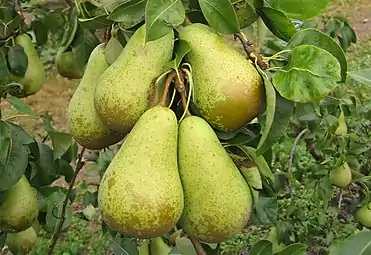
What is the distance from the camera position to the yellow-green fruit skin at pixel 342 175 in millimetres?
2287

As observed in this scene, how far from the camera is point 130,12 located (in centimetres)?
101

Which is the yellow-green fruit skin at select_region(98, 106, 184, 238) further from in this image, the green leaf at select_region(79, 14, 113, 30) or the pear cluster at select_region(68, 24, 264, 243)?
the green leaf at select_region(79, 14, 113, 30)

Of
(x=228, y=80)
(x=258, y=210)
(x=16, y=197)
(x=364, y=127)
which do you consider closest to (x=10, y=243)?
(x=16, y=197)

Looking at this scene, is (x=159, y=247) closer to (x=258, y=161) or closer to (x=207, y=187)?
(x=258, y=161)

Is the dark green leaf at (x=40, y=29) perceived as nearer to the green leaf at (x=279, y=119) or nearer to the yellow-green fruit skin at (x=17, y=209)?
the yellow-green fruit skin at (x=17, y=209)

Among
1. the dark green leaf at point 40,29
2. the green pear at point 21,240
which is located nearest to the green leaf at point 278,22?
the dark green leaf at point 40,29

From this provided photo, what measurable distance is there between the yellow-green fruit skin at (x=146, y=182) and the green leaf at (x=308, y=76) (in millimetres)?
163

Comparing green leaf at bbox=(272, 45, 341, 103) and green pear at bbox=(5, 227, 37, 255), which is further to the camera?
green pear at bbox=(5, 227, 37, 255)

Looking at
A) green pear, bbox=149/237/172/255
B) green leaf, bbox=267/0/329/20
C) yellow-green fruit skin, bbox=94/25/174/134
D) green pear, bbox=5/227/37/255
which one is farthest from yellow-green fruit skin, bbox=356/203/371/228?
yellow-green fruit skin, bbox=94/25/174/134

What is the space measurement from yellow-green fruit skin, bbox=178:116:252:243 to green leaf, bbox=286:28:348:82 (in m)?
0.18

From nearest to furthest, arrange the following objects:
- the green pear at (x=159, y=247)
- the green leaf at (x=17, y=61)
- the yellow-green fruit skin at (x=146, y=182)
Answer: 1. the yellow-green fruit skin at (x=146, y=182)
2. the green pear at (x=159, y=247)
3. the green leaf at (x=17, y=61)

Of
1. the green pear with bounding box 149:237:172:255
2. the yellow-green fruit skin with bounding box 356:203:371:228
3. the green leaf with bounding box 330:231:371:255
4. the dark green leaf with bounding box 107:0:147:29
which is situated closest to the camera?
the dark green leaf with bounding box 107:0:147:29

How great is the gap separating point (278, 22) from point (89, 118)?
0.33 metres

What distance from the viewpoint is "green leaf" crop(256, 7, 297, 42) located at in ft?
3.33
